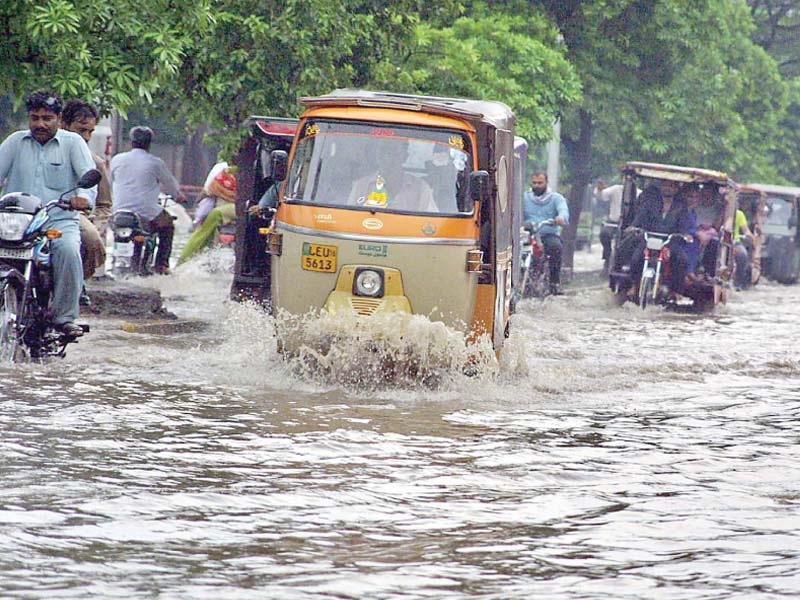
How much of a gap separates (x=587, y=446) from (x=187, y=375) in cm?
347

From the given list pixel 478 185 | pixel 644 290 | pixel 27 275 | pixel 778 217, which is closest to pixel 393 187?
pixel 478 185

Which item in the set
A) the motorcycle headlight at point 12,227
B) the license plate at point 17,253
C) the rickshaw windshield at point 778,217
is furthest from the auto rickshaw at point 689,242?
the motorcycle headlight at point 12,227

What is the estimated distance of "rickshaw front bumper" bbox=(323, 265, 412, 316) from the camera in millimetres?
11133

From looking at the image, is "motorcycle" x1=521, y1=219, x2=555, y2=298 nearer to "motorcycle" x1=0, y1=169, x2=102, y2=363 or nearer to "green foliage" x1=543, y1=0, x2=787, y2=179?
"green foliage" x1=543, y1=0, x2=787, y2=179

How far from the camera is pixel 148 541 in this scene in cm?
609

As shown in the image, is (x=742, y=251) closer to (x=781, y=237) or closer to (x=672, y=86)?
(x=781, y=237)

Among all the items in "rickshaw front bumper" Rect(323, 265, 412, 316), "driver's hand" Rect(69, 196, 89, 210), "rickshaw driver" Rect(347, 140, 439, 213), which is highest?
"rickshaw driver" Rect(347, 140, 439, 213)

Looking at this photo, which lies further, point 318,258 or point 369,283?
point 318,258

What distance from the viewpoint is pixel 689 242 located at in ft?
74.2

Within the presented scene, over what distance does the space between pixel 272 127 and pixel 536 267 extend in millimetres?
7723

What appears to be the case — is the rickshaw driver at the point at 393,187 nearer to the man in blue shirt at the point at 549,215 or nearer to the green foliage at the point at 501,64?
the green foliage at the point at 501,64

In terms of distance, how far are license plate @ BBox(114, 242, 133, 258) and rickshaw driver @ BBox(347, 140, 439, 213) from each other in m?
7.05

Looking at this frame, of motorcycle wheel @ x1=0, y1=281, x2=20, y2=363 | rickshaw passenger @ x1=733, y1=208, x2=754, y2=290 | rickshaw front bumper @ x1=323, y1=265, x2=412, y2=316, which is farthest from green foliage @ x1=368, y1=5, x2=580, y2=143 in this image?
motorcycle wheel @ x1=0, y1=281, x2=20, y2=363

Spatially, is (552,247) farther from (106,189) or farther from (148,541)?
(148,541)
